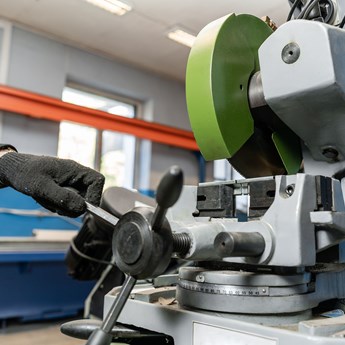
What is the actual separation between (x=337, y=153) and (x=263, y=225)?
0.68 ft

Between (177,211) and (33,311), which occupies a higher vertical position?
(177,211)

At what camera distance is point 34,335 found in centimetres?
259

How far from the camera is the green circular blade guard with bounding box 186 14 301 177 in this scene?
0.61 meters

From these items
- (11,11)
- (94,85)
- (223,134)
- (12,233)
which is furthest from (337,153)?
(94,85)

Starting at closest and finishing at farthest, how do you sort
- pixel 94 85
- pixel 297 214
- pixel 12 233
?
pixel 297 214, pixel 12 233, pixel 94 85

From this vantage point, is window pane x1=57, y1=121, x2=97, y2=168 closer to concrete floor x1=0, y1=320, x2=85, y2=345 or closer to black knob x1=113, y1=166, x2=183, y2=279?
concrete floor x1=0, y1=320, x2=85, y2=345

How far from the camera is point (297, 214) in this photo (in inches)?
19.1

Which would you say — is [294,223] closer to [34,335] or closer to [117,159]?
[34,335]

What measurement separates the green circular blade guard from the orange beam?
2.50 meters

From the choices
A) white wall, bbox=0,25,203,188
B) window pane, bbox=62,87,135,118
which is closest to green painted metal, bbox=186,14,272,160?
white wall, bbox=0,25,203,188

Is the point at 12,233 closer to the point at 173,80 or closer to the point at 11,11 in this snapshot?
the point at 11,11

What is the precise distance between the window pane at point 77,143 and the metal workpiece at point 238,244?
3068mm

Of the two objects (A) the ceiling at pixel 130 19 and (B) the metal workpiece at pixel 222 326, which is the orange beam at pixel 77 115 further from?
(B) the metal workpiece at pixel 222 326

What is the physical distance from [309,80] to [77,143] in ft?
10.6
